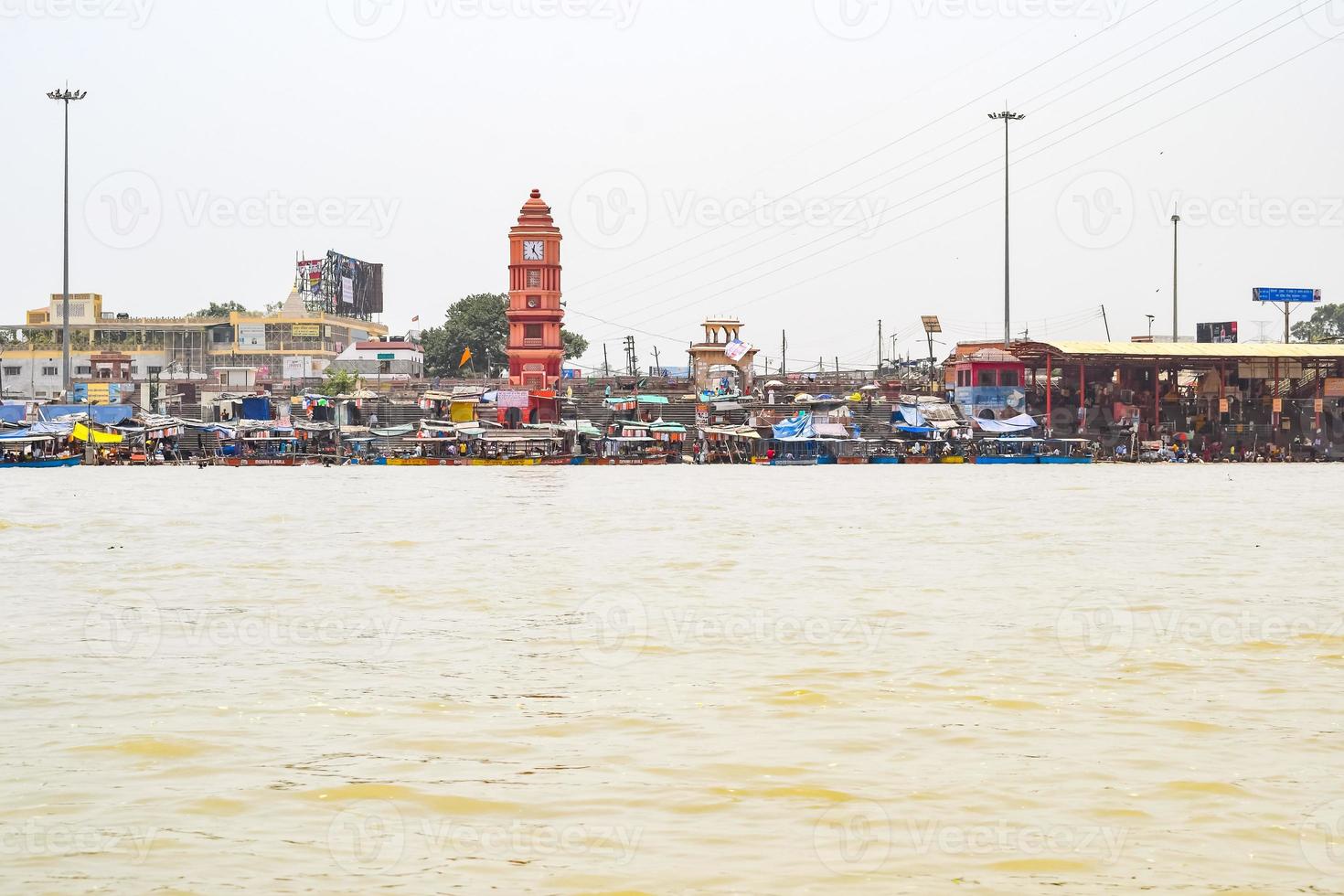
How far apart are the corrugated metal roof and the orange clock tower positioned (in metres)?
22.6

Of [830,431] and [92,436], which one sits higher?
[830,431]

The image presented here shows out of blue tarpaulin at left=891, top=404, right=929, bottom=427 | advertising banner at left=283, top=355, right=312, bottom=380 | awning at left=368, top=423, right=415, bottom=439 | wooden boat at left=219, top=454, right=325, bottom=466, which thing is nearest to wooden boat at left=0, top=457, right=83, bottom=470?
wooden boat at left=219, top=454, right=325, bottom=466

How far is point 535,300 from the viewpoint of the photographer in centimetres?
7088

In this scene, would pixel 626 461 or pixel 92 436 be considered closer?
pixel 92 436

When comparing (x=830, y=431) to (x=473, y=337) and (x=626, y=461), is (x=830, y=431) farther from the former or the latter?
(x=473, y=337)

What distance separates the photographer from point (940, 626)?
39.8 feet

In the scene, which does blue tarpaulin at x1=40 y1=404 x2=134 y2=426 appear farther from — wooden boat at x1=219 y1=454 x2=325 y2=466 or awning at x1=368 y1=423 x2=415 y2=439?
awning at x1=368 y1=423 x2=415 y2=439

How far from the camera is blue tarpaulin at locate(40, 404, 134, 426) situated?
204 feet

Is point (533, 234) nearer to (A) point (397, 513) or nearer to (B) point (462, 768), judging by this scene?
(A) point (397, 513)

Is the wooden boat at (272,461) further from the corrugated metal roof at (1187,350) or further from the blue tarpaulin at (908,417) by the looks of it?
the corrugated metal roof at (1187,350)

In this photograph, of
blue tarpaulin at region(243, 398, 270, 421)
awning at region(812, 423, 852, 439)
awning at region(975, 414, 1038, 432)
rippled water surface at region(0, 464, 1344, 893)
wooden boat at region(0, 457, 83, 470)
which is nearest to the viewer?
rippled water surface at region(0, 464, 1344, 893)

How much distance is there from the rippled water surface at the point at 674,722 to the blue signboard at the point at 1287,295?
63.0m

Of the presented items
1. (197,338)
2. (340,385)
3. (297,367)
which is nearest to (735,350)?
(340,385)

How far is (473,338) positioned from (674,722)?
83.4 m
